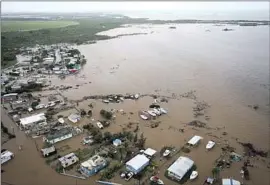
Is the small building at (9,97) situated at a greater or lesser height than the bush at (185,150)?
greater

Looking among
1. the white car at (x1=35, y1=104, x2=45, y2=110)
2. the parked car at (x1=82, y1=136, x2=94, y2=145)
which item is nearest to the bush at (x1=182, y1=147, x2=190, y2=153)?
the parked car at (x1=82, y1=136, x2=94, y2=145)

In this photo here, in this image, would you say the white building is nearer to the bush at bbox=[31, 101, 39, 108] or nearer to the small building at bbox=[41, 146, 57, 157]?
the small building at bbox=[41, 146, 57, 157]

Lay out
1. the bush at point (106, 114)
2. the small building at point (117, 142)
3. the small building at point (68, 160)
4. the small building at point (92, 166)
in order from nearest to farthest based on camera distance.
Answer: the small building at point (92, 166) → the small building at point (68, 160) → the small building at point (117, 142) → the bush at point (106, 114)

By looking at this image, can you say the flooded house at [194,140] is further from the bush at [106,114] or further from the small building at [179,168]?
the bush at [106,114]

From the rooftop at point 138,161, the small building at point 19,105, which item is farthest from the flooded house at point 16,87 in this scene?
the rooftop at point 138,161

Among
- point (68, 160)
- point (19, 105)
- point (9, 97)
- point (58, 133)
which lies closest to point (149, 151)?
point (68, 160)

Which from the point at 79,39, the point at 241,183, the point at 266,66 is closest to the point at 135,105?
the point at 241,183
